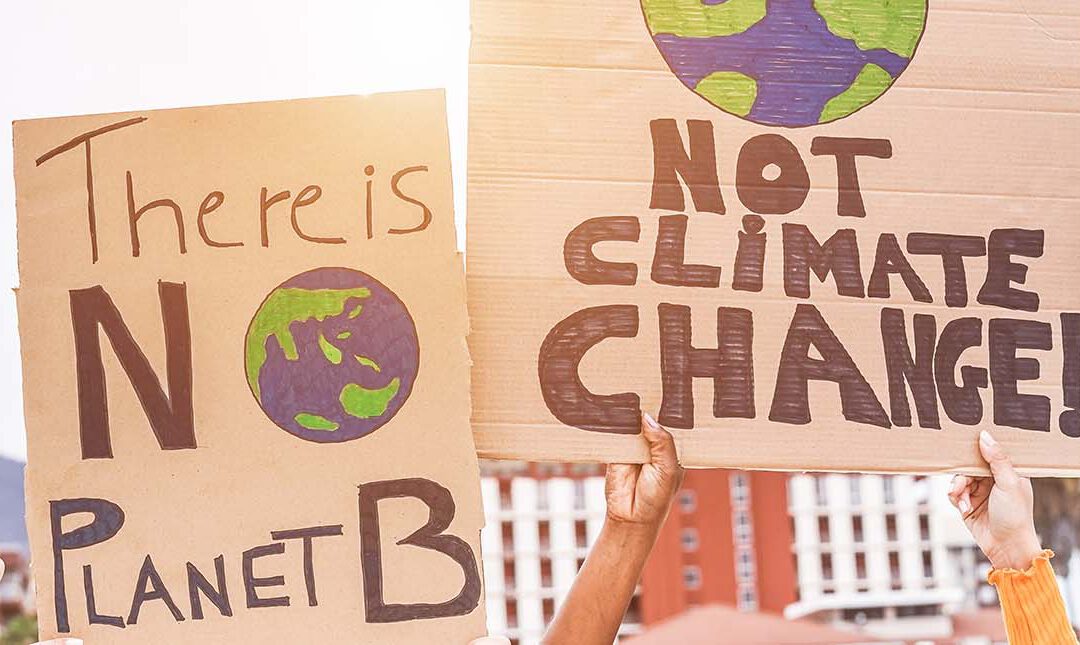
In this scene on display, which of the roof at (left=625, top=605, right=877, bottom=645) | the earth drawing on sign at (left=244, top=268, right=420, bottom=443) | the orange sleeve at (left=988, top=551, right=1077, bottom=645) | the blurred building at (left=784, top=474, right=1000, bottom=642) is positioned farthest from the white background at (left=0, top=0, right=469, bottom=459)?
the blurred building at (left=784, top=474, right=1000, bottom=642)

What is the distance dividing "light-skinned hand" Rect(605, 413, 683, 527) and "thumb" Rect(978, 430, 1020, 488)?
1.12 feet

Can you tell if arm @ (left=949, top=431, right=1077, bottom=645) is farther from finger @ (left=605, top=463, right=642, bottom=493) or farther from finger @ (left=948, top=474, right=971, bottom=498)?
finger @ (left=605, top=463, right=642, bottom=493)

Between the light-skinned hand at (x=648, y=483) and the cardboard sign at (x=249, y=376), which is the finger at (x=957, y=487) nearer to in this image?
the light-skinned hand at (x=648, y=483)

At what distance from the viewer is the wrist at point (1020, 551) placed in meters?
1.42

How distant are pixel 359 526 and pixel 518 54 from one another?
564mm

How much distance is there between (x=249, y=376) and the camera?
128 cm

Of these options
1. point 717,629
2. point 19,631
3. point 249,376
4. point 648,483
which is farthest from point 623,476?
point 19,631

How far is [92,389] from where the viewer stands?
1.26 m

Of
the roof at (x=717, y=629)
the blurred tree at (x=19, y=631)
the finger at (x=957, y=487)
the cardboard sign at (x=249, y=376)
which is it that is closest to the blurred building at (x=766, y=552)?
the blurred tree at (x=19, y=631)

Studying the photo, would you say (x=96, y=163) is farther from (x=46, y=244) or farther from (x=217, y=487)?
(x=217, y=487)

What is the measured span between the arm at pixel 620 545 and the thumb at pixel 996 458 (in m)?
0.34

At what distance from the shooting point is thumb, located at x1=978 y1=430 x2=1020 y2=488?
1.35 meters

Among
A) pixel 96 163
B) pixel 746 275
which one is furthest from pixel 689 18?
pixel 96 163

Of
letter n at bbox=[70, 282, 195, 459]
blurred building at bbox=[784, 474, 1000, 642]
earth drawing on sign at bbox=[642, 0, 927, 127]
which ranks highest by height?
earth drawing on sign at bbox=[642, 0, 927, 127]
